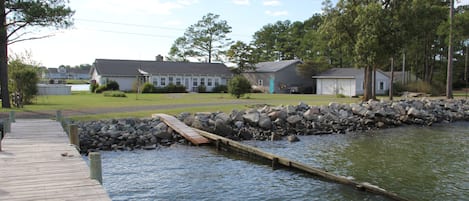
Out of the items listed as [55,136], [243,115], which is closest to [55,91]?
[243,115]

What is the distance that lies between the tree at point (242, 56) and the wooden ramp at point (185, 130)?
3542 centimetres

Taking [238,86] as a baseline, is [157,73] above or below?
above

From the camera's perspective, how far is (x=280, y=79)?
5212 cm

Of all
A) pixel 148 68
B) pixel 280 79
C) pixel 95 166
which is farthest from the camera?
pixel 280 79

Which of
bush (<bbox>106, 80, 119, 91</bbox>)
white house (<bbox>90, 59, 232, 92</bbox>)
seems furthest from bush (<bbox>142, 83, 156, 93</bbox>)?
bush (<bbox>106, 80, 119, 91</bbox>)

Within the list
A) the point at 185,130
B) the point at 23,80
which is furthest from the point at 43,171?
the point at 23,80

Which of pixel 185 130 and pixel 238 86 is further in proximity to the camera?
pixel 238 86

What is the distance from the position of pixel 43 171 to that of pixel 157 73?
42.6 m

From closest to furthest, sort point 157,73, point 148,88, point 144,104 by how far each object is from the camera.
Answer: point 144,104 < point 148,88 < point 157,73

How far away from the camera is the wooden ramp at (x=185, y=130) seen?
54.5ft

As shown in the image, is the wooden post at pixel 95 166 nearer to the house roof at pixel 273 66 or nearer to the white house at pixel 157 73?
the white house at pixel 157 73

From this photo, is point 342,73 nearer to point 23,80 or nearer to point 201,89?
point 201,89

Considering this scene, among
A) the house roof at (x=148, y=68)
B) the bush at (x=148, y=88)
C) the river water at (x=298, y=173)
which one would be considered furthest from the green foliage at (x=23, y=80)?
the house roof at (x=148, y=68)

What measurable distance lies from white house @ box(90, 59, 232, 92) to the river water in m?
34.3
